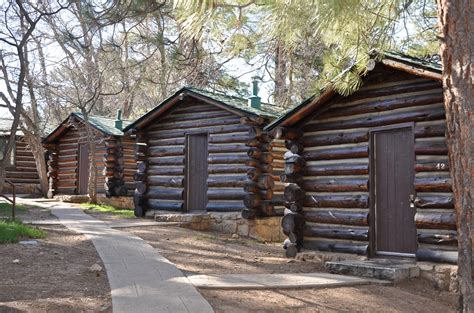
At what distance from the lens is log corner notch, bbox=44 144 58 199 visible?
22.9 m

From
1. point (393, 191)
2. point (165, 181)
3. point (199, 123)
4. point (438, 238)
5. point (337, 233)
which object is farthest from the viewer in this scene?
point (165, 181)

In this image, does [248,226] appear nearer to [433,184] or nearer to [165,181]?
[165,181]

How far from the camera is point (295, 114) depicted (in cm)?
1014

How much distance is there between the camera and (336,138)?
33.0 ft

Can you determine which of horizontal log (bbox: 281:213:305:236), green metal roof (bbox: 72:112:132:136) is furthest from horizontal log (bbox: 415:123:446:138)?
green metal roof (bbox: 72:112:132:136)

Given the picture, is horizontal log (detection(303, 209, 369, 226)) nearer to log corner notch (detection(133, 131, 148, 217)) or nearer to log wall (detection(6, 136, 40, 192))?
log corner notch (detection(133, 131, 148, 217))

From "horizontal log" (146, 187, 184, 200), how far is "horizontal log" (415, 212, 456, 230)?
802cm

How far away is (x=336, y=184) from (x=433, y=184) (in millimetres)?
2074

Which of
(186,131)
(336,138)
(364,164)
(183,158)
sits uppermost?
(186,131)

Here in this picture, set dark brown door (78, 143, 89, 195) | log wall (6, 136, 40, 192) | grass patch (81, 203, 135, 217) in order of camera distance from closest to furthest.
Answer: grass patch (81, 203, 135, 217)
dark brown door (78, 143, 89, 195)
log wall (6, 136, 40, 192)

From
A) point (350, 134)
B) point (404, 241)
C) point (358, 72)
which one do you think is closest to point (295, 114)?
point (350, 134)

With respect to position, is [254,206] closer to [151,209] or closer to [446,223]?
[151,209]

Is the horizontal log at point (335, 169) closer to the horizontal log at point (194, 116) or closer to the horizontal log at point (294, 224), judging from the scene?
the horizontal log at point (294, 224)

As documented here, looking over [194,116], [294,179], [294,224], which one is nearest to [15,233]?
[294,224]
